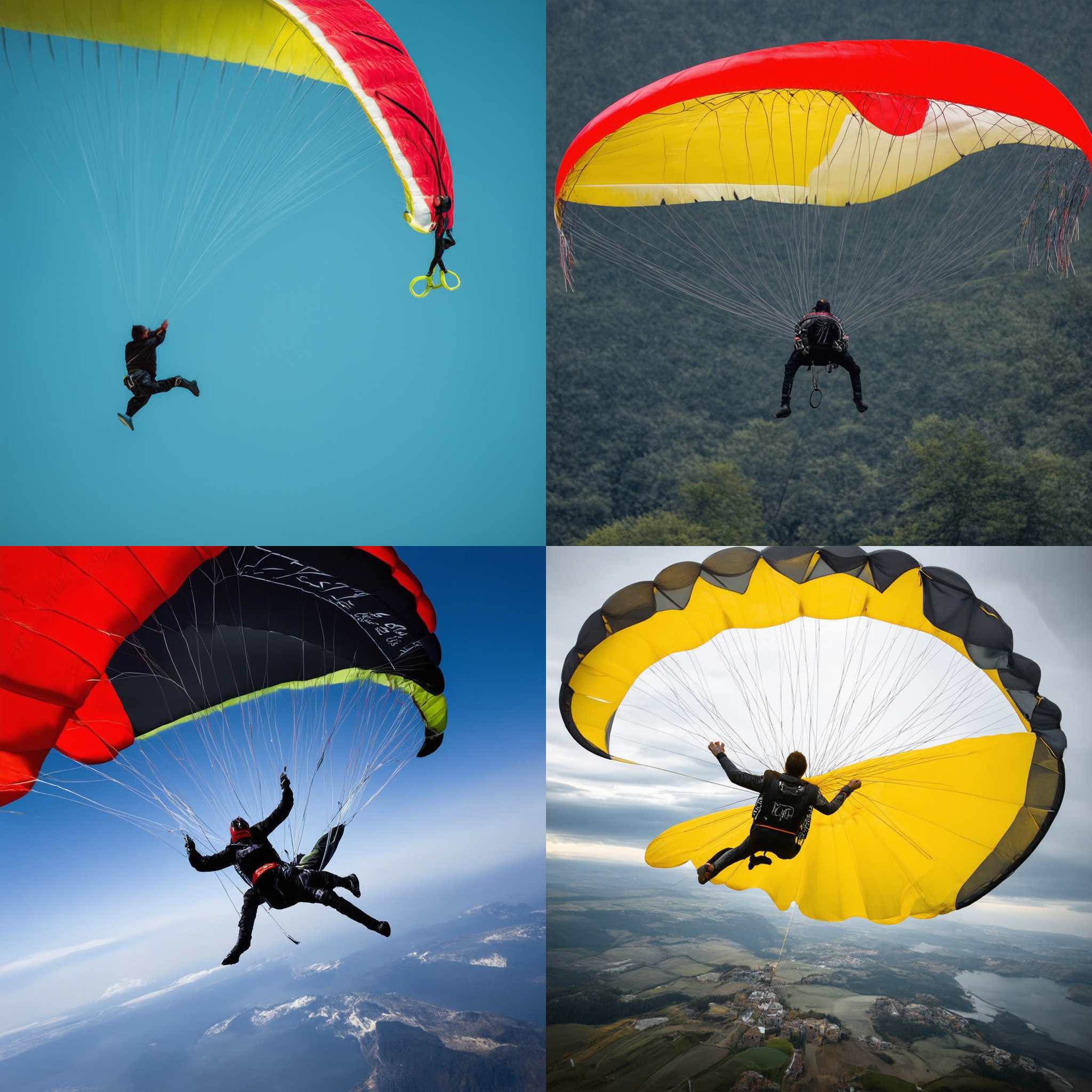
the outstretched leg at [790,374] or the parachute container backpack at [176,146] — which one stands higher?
the parachute container backpack at [176,146]

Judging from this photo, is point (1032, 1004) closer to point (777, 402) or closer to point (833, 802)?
point (833, 802)

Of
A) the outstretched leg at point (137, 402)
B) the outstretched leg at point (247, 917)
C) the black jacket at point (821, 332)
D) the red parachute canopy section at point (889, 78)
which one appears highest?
the red parachute canopy section at point (889, 78)

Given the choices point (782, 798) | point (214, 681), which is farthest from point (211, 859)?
point (782, 798)

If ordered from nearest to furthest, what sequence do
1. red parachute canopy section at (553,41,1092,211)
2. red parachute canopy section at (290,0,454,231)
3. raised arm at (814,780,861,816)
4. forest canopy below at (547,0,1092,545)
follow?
red parachute canopy section at (553,41,1092,211) < red parachute canopy section at (290,0,454,231) < raised arm at (814,780,861,816) < forest canopy below at (547,0,1092,545)

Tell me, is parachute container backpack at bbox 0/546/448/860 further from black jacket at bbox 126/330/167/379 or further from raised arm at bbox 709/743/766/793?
raised arm at bbox 709/743/766/793

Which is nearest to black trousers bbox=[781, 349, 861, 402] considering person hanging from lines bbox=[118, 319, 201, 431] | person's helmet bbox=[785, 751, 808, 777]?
person's helmet bbox=[785, 751, 808, 777]

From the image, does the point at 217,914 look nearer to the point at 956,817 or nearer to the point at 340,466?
the point at 340,466

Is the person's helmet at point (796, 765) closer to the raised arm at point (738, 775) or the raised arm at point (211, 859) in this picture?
the raised arm at point (738, 775)

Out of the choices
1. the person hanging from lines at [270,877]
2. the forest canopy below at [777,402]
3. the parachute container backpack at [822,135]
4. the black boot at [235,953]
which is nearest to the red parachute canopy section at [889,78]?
the parachute container backpack at [822,135]
